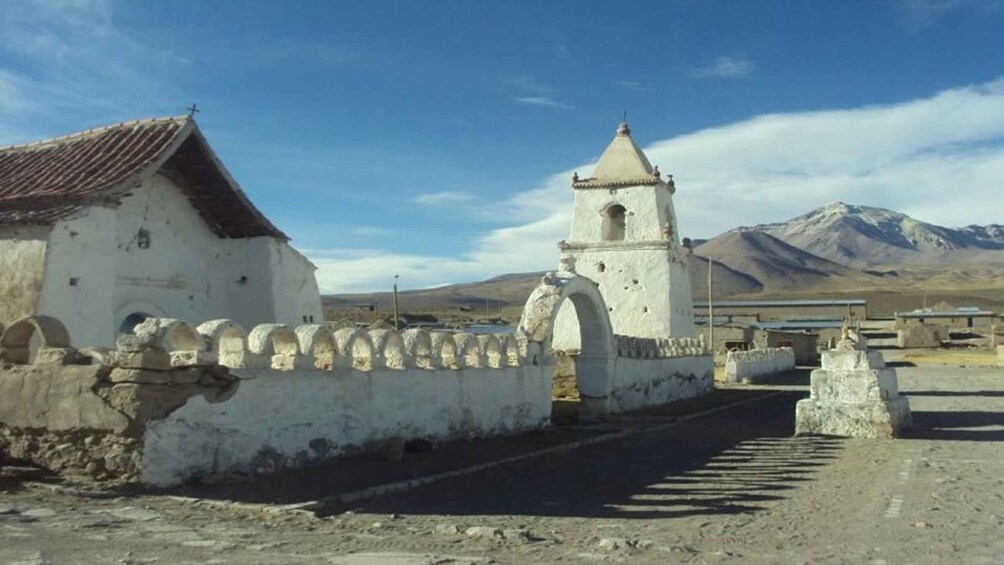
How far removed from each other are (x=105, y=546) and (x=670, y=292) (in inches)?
901

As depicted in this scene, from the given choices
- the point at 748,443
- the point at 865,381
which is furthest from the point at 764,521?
the point at 865,381

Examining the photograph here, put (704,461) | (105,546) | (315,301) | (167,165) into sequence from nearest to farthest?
(105,546) → (704,461) → (167,165) → (315,301)

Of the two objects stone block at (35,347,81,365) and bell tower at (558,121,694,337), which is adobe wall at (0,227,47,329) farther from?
bell tower at (558,121,694,337)

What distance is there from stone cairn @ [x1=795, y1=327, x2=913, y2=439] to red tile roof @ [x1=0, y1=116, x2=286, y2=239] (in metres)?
9.03

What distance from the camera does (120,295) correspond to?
13.8 metres

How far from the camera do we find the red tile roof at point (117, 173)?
41.5ft

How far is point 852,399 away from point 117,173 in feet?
37.3

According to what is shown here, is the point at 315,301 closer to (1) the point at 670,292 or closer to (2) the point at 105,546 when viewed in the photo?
(2) the point at 105,546

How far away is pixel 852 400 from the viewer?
1466 cm

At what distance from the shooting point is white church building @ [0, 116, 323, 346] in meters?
12.1

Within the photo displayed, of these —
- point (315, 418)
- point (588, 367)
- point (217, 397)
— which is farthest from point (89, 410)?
point (588, 367)

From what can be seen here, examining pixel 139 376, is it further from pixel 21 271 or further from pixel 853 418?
pixel 853 418

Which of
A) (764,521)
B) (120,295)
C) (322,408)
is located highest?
(120,295)

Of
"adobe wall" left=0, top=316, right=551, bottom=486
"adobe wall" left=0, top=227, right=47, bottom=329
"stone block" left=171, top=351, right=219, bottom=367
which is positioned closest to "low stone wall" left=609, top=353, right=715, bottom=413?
"adobe wall" left=0, top=316, right=551, bottom=486
